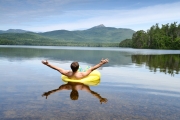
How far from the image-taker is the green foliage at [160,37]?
430 feet

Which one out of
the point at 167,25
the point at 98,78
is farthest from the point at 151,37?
the point at 98,78

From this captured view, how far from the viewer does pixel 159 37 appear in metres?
134

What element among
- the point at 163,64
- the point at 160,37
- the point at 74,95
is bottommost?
the point at 163,64

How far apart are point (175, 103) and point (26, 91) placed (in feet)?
20.9

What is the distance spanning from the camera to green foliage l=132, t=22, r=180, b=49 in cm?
13100

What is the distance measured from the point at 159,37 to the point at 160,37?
608mm

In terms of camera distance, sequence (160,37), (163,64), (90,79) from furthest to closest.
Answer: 1. (160,37)
2. (163,64)
3. (90,79)

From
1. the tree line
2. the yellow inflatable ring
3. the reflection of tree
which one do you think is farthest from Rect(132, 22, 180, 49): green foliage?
the yellow inflatable ring

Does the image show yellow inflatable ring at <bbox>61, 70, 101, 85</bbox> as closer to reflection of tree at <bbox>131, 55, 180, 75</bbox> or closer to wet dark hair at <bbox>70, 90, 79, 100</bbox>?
wet dark hair at <bbox>70, 90, 79, 100</bbox>

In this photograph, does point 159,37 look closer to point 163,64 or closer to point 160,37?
point 160,37

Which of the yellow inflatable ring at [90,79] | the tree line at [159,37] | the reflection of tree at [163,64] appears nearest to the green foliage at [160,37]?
the tree line at [159,37]

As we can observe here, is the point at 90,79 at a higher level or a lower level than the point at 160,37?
lower

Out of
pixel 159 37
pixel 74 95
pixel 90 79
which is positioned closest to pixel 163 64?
pixel 90 79

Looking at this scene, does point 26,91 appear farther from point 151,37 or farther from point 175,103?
point 151,37
